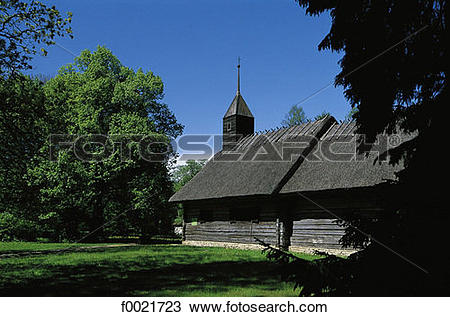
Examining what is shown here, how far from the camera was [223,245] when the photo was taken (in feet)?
73.1

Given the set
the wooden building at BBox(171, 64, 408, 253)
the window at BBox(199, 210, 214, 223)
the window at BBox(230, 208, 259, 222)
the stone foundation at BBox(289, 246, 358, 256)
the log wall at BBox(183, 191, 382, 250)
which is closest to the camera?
the stone foundation at BBox(289, 246, 358, 256)

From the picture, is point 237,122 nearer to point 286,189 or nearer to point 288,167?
point 288,167

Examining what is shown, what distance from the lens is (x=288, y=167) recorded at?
766 inches

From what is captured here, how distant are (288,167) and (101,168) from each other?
1518 centimetres

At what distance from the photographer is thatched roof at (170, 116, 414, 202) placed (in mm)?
16559

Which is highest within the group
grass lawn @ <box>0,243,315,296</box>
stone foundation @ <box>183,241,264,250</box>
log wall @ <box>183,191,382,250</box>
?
log wall @ <box>183,191,382,250</box>

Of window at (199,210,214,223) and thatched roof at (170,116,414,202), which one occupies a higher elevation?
thatched roof at (170,116,414,202)

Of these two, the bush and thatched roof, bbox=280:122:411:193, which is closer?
thatched roof, bbox=280:122:411:193

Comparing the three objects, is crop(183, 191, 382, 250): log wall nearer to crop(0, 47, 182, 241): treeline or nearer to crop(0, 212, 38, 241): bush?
crop(0, 47, 182, 241): treeline

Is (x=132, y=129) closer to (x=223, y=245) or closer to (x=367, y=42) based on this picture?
(x=223, y=245)

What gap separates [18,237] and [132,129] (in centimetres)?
1412

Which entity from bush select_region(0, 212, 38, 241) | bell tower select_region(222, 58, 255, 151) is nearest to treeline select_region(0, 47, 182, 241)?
bush select_region(0, 212, 38, 241)

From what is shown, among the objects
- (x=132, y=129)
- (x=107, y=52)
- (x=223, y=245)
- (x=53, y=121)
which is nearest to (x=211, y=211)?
(x=223, y=245)

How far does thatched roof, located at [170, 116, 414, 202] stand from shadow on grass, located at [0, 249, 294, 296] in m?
6.41
